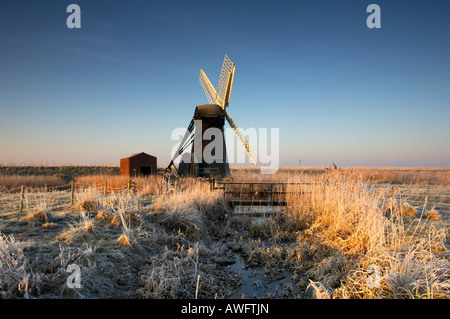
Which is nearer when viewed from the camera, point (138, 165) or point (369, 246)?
point (369, 246)

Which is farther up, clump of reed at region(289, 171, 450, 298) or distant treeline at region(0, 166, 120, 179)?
distant treeline at region(0, 166, 120, 179)

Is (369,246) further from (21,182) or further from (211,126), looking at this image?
(21,182)

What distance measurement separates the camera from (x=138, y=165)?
19797mm

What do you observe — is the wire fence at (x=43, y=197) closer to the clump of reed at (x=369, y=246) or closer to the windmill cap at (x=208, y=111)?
the clump of reed at (x=369, y=246)

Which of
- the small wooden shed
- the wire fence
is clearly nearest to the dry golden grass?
the wire fence

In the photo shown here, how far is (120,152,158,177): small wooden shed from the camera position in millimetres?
19264

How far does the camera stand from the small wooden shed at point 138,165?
1926 cm

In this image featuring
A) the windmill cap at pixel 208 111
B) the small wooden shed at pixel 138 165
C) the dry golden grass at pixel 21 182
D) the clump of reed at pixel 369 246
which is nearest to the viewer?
the clump of reed at pixel 369 246

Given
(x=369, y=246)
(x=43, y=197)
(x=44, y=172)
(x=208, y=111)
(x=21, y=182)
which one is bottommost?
(x=369, y=246)
